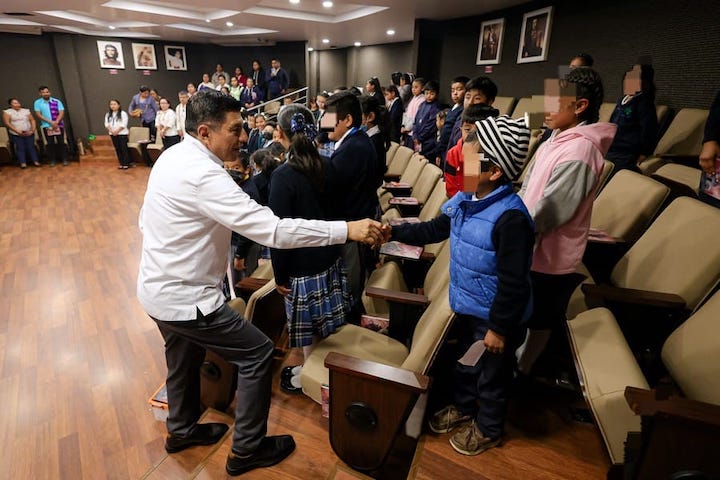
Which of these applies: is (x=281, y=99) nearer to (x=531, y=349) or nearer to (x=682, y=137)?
(x=682, y=137)

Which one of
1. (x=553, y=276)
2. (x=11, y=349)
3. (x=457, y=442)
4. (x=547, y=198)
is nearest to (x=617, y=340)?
(x=553, y=276)

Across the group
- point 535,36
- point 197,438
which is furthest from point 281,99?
point 197,438

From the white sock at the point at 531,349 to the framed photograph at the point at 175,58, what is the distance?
12.7 m

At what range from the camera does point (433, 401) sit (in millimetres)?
1621

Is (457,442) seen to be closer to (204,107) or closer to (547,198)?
(547,198)

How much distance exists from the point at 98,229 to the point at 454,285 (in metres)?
4.96

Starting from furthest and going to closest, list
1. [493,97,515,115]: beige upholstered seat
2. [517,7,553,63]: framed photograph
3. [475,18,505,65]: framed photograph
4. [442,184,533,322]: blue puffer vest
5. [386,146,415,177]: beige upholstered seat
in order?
[475,18,505,65]: framed photograph → [493,97,515,115]: beige upholstered seat → [517,7,553,63]: framed photograph → [386,146,415,177]: beige upholstered seat → [442,184,533,322]: blue puffer vest

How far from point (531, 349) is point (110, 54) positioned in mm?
12546

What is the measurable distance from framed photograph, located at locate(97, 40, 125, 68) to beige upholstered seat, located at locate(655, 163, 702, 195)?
12.4m

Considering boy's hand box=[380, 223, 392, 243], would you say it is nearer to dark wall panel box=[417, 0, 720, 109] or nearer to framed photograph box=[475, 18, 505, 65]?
dark wall panel box=[417, 0, 720, 109]

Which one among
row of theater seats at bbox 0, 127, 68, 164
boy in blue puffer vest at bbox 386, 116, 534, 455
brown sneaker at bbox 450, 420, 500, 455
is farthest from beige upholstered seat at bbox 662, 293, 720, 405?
row of theater seats at bbox 0, 127, 68, 164

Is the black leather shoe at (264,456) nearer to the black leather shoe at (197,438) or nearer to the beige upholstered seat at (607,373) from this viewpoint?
the black leather shoe at (197,438)

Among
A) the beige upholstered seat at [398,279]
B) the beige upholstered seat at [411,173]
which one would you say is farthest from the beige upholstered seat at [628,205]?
the beige upholstered seat at [411,173]

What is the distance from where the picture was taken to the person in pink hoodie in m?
1.45
